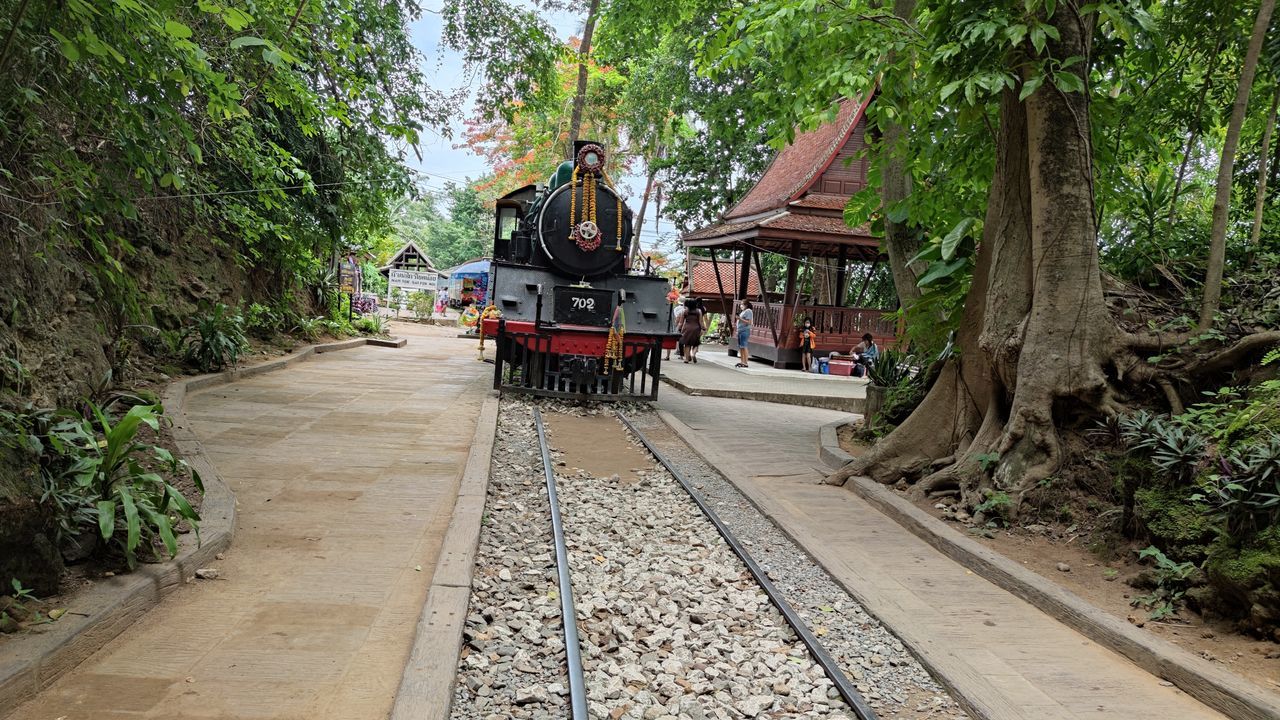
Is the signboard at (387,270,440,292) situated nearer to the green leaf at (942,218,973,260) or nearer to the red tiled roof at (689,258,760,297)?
the red tiled roof at (689,258,760,297)

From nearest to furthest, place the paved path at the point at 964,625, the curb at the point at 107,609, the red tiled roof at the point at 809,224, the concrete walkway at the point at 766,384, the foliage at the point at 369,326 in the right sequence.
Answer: the curb at the point at 107,609 → the paved path at the point at 964,625 → the concrete walkway at the point at 766,384 → the red tiled roof at the point at 809,224 → the foliage at the point at 369,326

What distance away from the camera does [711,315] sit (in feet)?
125

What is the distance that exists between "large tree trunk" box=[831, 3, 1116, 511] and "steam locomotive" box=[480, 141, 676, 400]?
512 cm

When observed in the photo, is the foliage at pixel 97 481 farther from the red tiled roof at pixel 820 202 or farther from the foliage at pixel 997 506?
the red tiled roof at pixel 820 202

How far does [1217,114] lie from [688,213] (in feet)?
62.9

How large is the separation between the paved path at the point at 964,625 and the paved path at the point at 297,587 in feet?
7.75

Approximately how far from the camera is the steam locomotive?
10.6 meters

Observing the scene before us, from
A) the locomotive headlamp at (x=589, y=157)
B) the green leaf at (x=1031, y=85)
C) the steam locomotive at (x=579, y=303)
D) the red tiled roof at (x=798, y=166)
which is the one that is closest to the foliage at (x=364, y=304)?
the red tiled roof at (x=798, y=166)

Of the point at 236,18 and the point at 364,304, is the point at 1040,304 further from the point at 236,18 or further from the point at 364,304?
the point at 364,304

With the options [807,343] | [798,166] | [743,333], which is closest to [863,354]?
[807,343]

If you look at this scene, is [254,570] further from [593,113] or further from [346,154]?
[593,113]

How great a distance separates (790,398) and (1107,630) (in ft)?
32.2

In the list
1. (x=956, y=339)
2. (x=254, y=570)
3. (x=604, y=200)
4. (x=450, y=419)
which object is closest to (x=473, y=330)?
(x=604, y=200)

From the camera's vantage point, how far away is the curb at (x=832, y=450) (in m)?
7.89
